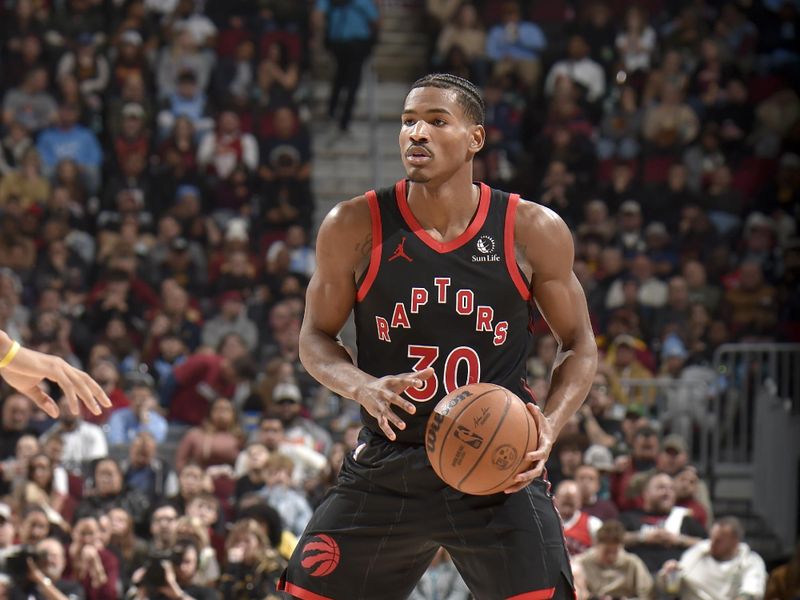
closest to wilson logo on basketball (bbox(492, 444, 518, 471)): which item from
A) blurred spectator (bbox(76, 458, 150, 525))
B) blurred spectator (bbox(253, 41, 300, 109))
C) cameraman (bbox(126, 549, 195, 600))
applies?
cameraman (bbox(126, 549, 195, 600))

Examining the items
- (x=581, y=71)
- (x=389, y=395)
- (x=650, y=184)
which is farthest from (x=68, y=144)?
(x=389, y=395)

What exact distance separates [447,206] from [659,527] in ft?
18.3

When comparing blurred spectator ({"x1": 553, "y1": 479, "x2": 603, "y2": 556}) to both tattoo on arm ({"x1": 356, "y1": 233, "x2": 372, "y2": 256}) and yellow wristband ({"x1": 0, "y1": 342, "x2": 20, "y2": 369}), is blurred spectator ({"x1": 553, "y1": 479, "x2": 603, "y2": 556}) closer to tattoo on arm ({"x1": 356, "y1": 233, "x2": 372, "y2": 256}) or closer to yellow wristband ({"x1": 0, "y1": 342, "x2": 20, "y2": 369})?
tattoo on arm ({"x1": 356, "y1": 233, "x2": 372, "y2": 256})

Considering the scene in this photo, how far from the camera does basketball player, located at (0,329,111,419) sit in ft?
14.7

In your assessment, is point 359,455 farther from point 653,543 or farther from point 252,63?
point 252,63

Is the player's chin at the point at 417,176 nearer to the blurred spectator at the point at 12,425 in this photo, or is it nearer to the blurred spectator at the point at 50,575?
the blurred spectator at the point at 50,575

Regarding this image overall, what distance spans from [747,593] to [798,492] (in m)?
2.67

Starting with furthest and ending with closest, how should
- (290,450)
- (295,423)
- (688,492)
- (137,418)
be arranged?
(137,418) < (295,423) < (290,450) < (688,492)

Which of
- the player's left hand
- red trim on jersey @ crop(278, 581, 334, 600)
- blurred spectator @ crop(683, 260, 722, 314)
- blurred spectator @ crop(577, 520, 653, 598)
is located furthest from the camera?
blurred spectator @ crop(683, 260, 722, 314)

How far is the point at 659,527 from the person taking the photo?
1017 centimetres

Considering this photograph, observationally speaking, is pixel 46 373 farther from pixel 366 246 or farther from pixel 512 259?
pixel 512 259

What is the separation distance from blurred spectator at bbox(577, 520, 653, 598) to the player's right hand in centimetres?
494

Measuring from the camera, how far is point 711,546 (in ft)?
31.4

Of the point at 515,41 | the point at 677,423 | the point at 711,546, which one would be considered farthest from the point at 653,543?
the point at 515,41
